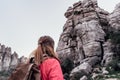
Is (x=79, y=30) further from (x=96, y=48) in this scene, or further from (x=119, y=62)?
(x=119, y=62)

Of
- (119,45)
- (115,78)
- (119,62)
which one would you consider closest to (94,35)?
(119,45)

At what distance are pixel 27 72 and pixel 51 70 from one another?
245mm

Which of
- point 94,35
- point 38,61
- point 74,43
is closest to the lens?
point 38,61

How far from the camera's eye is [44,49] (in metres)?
3.96

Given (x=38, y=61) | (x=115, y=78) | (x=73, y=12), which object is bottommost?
(x=115, y=78)

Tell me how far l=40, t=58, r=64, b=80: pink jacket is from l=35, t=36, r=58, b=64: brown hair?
0.22ft

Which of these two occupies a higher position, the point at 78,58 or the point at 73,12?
the point at 73,12

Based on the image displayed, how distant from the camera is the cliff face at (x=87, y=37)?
6288 centimetres

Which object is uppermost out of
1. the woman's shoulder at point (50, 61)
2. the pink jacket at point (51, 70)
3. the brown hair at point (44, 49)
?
the brown hair at point (44, 49)

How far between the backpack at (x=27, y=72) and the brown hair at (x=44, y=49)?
76mm

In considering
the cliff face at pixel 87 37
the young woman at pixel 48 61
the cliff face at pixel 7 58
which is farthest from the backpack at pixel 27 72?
the cliff face at pixel 7 58

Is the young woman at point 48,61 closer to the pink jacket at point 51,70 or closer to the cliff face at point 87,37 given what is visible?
the pink jacket at point 51,70

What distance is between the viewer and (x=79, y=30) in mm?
70562

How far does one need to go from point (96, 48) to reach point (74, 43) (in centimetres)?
775
